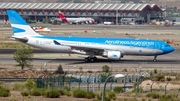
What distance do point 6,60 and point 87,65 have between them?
37.2 feet

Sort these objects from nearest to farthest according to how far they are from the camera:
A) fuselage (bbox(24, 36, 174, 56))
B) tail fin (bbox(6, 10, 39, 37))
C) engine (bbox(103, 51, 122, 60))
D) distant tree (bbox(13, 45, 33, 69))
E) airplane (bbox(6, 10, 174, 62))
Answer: distant tree (bbox(13, 45, 33, 69)) < engine (bbox(103, 51, 122, 60)) < airplane (bbox(6, 10, 174, 62)) < fuselage (bbox(24, 36, 174, 56)) < tail fin (bbox(6, 10, 39, 37))

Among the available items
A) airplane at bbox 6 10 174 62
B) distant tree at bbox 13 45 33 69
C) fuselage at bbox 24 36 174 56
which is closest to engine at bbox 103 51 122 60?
airplane at bbox 6 10 174 62

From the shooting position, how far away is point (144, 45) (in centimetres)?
7275

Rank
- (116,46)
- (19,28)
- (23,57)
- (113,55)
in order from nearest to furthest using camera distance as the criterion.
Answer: (23,57) → (113,55) → (116,46) → (19,28)

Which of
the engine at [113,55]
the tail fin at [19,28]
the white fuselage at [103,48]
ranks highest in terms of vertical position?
the tail fin at [19,28]

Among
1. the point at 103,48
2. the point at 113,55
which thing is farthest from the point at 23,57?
the point at 113,55

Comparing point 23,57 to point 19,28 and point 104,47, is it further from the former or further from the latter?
point 104,47

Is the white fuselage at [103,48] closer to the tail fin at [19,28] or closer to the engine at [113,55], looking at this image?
the engine at [113,55]

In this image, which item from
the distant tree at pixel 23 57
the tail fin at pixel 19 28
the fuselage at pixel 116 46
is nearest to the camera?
the distant tree at pixel 23 57

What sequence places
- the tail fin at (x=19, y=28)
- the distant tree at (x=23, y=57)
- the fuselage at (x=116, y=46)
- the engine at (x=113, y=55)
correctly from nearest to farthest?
the distant tree at (x=23, y=57) < the engine at (x=113, y=55) < the fuselage at (x=116, y=46) < the tail fin at (x=19, y=28)

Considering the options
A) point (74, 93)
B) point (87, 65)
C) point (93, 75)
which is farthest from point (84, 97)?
point (87, 65)

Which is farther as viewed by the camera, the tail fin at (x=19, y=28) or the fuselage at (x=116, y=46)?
Answer: the tail fin at (x=19, y=28)

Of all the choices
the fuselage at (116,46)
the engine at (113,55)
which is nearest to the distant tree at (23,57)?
the fuselage at (116,46)

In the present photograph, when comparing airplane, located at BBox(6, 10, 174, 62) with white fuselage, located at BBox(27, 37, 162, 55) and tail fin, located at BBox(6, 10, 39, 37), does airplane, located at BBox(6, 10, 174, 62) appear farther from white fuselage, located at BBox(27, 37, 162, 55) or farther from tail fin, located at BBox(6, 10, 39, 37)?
tail fin, located at BBox(6, 10, 39, 37)
